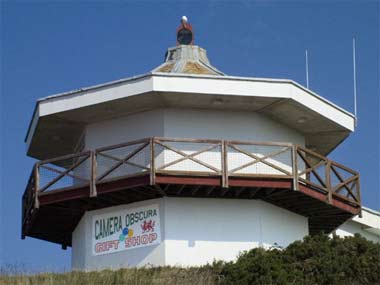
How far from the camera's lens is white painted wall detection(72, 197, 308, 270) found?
1304 inches

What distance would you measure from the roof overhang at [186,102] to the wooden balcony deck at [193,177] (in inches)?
51.9

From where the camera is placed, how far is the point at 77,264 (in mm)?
35844

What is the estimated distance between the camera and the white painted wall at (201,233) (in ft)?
109

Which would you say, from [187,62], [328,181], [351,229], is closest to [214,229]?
[328,181]

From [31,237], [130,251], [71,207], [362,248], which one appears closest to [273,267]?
[362,248]

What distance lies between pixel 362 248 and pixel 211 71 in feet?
30.0

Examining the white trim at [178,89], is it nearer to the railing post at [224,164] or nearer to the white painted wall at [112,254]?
the railing post at [224,164]

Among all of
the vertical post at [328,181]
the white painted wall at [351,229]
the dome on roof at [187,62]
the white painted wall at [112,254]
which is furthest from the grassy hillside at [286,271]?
the white painted wall at [351,229]

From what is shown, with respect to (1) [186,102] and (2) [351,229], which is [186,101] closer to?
(1) [186,102]

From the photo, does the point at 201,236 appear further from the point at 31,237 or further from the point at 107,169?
the point at 31,237

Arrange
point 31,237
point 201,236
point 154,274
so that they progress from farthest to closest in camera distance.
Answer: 1. point 31,237
2. point 201,236
3. point 154,274

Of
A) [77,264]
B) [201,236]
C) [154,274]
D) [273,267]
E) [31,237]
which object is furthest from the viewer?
[31,237]

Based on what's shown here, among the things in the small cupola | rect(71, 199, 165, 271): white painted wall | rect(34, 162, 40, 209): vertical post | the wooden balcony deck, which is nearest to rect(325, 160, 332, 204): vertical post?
the wooden balcony deck

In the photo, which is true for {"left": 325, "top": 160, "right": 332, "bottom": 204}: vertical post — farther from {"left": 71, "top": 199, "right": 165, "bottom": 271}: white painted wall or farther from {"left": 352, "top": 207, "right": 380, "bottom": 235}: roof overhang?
{"left": 352, "top": 207, "right": 380, "bottom": 235}: roof overhang
